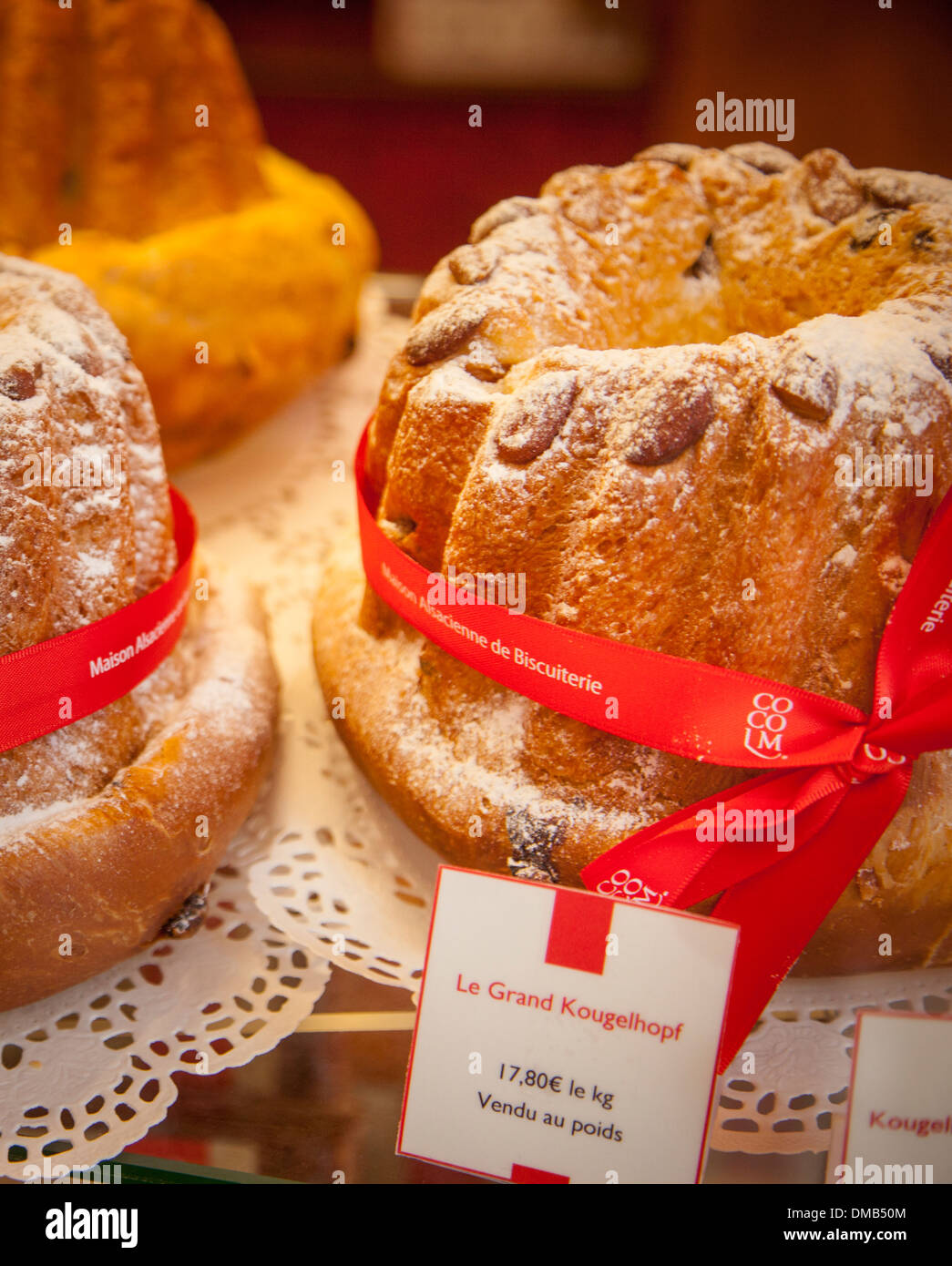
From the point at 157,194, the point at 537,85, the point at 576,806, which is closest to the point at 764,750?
the point at 576,806

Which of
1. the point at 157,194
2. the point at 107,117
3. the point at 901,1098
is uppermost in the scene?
the point at 107,117

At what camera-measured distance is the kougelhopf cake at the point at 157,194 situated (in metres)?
1.65

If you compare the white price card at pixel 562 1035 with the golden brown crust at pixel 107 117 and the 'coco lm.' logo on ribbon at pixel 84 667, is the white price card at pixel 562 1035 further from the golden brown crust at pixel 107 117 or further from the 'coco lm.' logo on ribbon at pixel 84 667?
the golden brown crust at pixel 107 117

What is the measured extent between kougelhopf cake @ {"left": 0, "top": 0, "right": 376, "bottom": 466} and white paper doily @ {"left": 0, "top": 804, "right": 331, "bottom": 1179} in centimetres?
88

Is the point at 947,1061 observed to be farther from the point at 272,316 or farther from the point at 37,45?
the point at 37,45

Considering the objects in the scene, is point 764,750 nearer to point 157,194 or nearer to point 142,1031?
point 142,1031

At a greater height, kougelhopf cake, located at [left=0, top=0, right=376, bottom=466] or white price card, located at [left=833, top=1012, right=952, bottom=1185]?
kougelhopf cake, located at [left=0, top=0, right=376, bottom=466]

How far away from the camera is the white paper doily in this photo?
0.93 metres

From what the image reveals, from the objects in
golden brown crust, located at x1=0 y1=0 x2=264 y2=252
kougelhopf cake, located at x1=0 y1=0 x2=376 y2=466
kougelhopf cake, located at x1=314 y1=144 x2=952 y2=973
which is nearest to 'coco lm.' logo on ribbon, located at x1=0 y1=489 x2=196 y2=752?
kougelhopf cake, located at x1=314 y1=144 x2=952 y2=973

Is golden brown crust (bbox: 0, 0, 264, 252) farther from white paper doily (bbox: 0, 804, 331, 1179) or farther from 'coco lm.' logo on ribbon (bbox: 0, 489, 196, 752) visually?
white paper doily (bbox: 0, 804, 331, 1179)

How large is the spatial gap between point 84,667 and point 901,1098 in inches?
28.8

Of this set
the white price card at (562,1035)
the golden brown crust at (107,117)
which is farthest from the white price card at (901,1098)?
the golden brown crust at (107,117)

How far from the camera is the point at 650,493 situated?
92 cm
